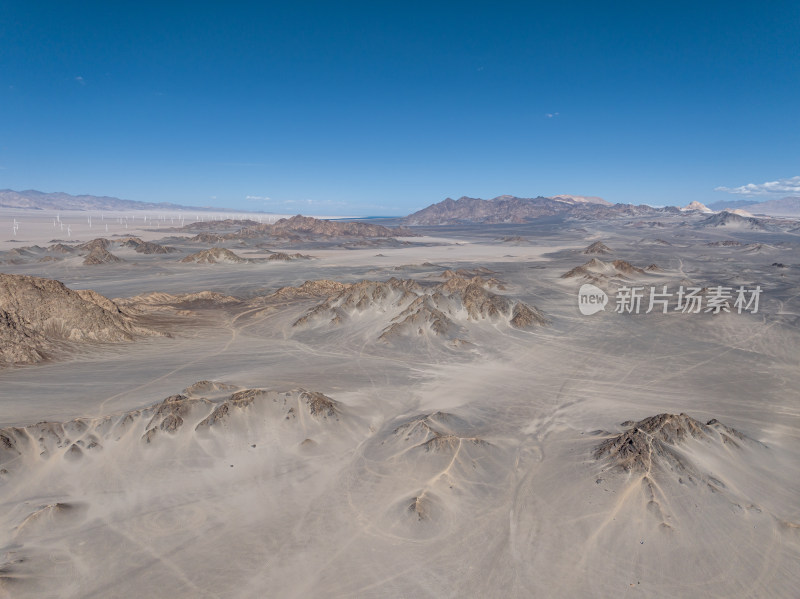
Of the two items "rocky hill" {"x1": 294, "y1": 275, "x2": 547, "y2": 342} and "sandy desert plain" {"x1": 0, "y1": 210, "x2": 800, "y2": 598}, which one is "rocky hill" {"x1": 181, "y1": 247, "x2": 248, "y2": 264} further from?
"rocky hill" {"x1": 294, "y1": 275, "x2": 547, "y2": 342}

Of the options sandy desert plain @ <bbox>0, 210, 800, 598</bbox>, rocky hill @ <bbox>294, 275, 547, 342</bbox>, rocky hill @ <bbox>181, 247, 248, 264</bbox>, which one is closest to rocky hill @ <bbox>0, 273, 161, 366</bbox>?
sandy desert plain @ <bbox>0, 210, 800, 598</bbox>

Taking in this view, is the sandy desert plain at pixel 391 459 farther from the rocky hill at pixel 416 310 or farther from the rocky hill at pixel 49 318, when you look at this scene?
the rocky hill at pixel 416 310

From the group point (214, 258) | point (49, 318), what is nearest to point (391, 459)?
point (49, 318)

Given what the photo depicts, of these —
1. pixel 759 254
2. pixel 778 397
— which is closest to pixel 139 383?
pixel 778 397


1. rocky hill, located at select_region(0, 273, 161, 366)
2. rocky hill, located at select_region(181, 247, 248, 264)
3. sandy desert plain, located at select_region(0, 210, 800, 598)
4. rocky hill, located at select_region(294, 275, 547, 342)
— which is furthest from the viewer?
rocky hill, located at select_region(181, 247, 248, 264)

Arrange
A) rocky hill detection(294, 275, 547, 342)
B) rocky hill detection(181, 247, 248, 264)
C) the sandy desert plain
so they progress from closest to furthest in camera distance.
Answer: the sandy desert plain, rocky hill detection(294, 275, 547, 342), rocky hill detection(181, 247, 248, 264)

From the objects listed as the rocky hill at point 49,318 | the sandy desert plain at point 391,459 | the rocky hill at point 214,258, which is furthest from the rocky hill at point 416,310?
the rocky hill at point 214,258

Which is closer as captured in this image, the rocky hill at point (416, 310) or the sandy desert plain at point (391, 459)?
the sandy desert plain at point (391, 459)

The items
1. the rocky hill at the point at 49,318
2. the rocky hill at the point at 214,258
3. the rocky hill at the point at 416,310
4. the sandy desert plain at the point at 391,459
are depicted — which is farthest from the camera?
the rocky hill at the point at 214,258

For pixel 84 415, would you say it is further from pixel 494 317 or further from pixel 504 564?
pixel 494 317
